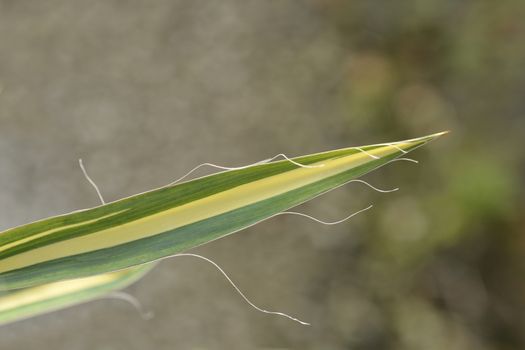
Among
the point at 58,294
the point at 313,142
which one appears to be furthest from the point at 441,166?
the point at 58,294

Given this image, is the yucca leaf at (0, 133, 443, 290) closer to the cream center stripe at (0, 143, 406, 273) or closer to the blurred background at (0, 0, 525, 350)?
the cream center stripe at (0, 143, 406, 273)

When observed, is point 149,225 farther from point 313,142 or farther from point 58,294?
point 313,142

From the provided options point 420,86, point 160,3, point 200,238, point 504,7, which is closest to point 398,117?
point 420,86

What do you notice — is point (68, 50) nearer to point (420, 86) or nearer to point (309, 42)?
point (309, 42)

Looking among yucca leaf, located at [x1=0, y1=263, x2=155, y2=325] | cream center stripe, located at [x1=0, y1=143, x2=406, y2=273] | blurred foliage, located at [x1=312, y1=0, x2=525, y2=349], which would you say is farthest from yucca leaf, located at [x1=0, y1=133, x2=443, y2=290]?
blurred foliage, located at [x1=312, y1=0, x2=525, y2=349]

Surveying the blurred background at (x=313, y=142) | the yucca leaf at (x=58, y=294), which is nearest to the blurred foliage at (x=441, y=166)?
the blurred background at (x=313, y=142)

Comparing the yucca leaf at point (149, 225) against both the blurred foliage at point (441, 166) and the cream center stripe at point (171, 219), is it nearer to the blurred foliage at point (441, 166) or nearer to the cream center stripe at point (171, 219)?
the cream center stripe at point (171, 219)
